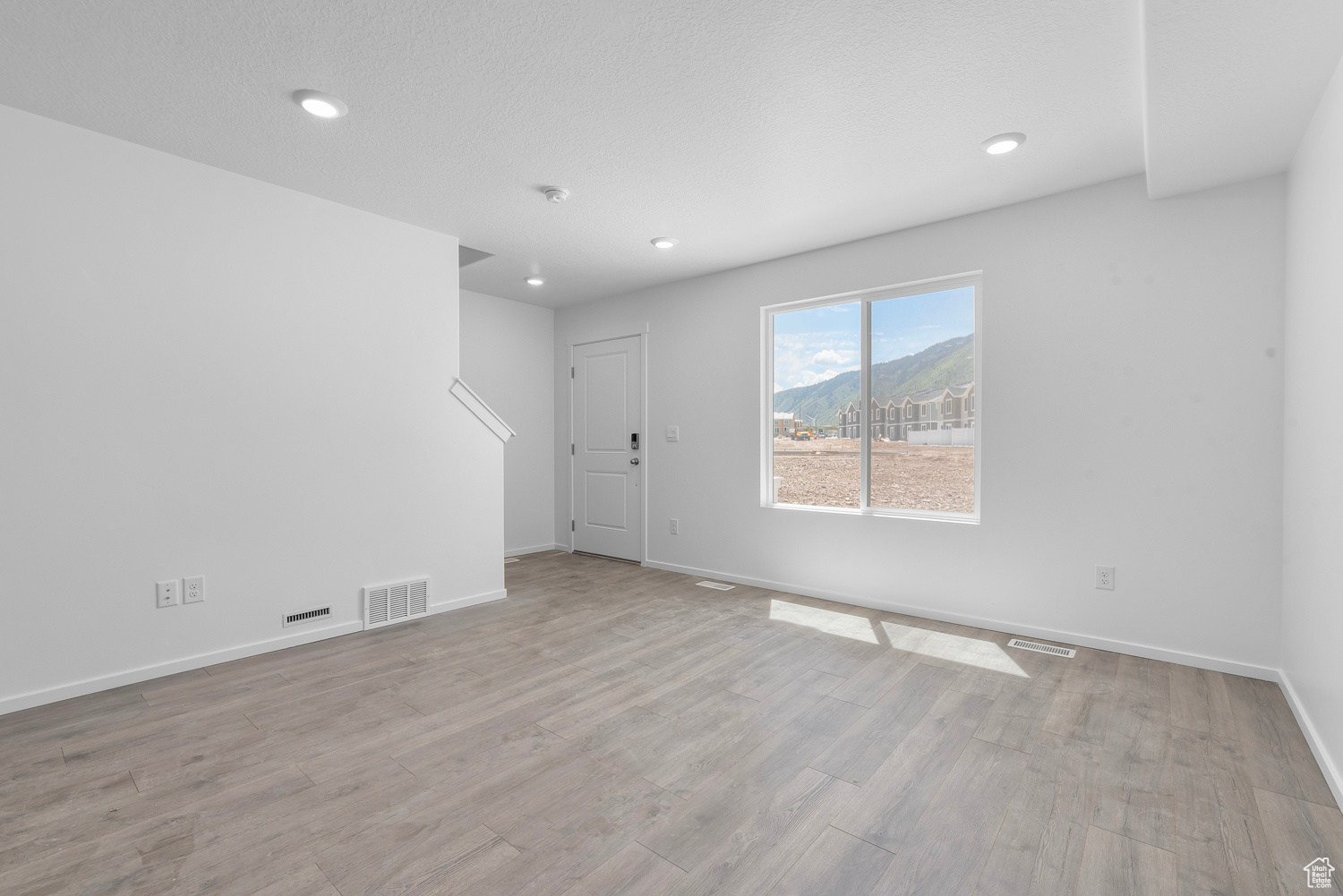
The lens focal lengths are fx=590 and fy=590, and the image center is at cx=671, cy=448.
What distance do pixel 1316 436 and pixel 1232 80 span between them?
134 centimetres

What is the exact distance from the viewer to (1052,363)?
10.8ft

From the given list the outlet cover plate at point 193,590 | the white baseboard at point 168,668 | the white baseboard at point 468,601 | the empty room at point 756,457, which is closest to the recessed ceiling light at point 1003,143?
the empty room at point 756,457

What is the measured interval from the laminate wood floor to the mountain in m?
1.66

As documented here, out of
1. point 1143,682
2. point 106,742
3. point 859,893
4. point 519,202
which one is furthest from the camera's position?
point 519,202

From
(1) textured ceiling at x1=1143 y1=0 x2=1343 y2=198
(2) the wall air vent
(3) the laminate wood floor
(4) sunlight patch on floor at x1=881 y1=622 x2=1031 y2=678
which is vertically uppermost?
(1) textured ceiling at x1=1143 y1=0 x2=1343 y2=198

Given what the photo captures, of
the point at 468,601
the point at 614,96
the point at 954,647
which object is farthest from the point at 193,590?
the point at 954,647

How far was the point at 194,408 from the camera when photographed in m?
2.93

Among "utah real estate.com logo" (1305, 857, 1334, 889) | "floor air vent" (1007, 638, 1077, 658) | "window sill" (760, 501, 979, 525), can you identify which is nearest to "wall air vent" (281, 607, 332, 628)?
"window sill" (760, 501, 979, 525)

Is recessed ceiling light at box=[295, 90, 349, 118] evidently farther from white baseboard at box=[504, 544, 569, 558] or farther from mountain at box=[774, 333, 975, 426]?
white baseboard at box=[504, 544, 569, 558]

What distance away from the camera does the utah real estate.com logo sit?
4.91ft

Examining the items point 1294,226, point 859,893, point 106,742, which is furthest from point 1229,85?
point 106,742

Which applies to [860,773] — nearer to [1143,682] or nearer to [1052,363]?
[1143,682]

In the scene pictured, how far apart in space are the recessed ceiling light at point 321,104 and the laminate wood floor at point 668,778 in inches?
98.8

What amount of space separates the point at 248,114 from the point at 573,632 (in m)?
2.95
